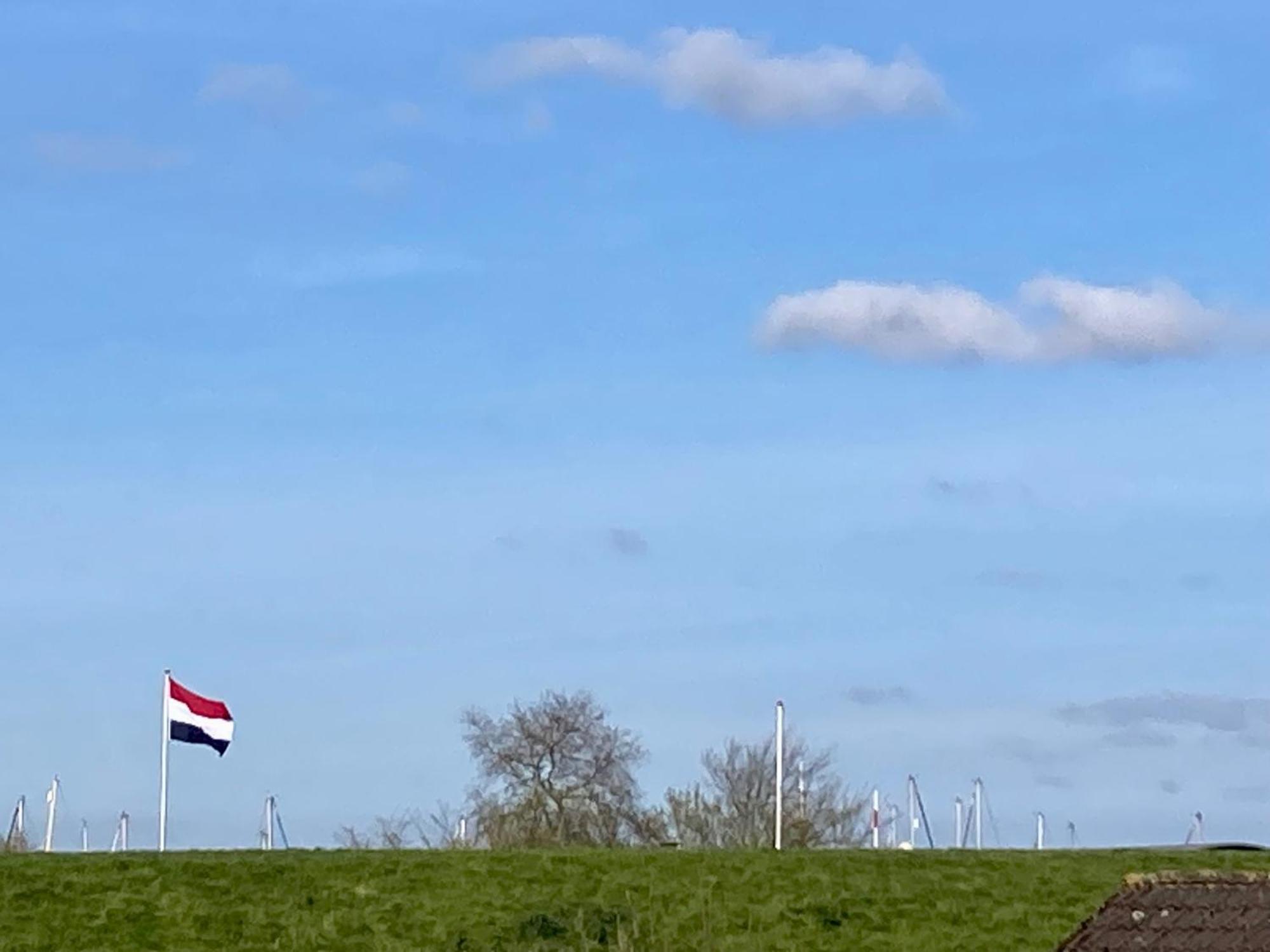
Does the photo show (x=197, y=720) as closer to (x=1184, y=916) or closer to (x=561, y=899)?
(x=561, y=899)

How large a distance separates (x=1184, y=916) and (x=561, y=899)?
672 inches

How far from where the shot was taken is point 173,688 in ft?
139

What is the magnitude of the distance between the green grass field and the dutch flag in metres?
4.99

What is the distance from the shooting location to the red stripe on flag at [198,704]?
42.5 m

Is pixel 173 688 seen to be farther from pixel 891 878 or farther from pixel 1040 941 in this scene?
pixel 1040 941

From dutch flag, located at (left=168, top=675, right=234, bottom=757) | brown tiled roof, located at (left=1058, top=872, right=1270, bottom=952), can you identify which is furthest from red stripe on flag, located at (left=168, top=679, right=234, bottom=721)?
brown tiled roof, located at (left=1058, top=872, right=1270, bottom=952)

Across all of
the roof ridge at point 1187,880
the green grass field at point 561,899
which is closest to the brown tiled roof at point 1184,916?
the roof ridge at point 1187,880

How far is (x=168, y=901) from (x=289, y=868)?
6.95 feet

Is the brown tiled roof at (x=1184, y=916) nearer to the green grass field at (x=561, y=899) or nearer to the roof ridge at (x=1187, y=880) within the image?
the roof ridge at (x=1187, y=880)

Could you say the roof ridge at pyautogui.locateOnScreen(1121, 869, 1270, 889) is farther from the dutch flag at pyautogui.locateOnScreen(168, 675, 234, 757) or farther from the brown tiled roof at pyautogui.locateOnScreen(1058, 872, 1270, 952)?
the dutch flag at pyautogui.locateOnScreen(168, 675, 234, 757)

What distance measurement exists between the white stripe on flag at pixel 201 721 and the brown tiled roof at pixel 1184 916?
85.3 ft

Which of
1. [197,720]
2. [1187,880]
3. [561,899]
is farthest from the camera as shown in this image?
[197,720]

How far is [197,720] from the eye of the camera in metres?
42.6

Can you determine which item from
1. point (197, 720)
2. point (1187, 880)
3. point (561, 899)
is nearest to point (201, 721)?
point (197, 720)
